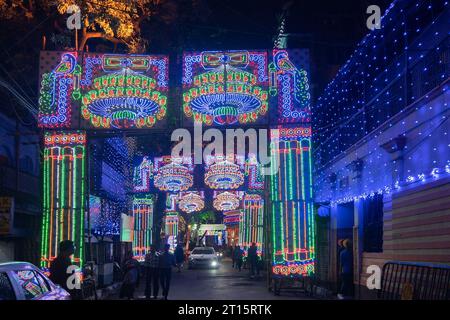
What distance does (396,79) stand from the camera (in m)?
16.5

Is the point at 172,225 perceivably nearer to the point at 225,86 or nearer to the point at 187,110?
the point at 187,110

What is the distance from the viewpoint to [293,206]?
1825cm

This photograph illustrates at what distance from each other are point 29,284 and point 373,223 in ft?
40.6

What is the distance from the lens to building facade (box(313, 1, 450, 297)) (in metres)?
13.0

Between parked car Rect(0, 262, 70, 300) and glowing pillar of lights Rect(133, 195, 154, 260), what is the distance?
2607 centimetres

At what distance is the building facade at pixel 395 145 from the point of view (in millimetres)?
12992

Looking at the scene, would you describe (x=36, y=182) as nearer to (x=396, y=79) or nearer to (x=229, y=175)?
(x=229, y=175)

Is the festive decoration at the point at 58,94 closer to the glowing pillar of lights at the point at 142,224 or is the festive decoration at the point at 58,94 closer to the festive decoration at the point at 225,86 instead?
the festive decoration at the point at 225,86

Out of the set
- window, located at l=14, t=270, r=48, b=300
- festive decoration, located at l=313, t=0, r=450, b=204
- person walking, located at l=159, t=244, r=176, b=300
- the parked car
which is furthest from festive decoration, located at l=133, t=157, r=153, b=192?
window, located at l=14, t=270, r=48, b=300

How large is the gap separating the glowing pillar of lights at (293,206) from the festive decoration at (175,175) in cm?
1061

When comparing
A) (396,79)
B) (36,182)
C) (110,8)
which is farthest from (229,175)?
(396,79)

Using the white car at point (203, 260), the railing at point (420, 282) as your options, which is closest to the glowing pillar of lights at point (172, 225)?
the white car at point (203, 260)

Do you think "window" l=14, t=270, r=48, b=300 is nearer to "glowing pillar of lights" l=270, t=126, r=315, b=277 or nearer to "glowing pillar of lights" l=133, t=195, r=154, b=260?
"glowing pillar of lights" l=270, t=126, r=315, b=277

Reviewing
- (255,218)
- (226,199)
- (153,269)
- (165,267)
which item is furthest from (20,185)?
(255,218)
